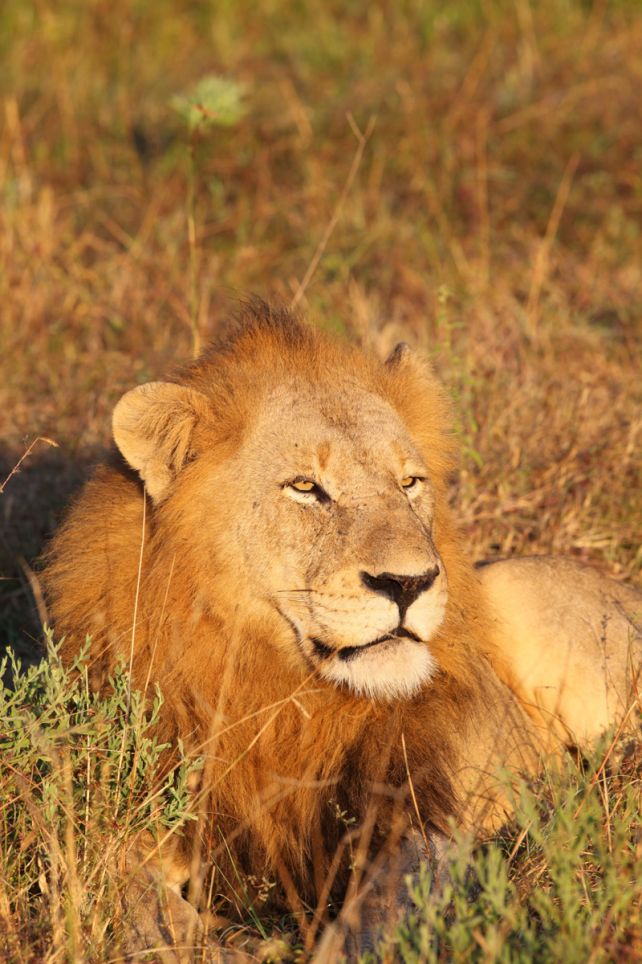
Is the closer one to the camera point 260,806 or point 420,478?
point 260,806

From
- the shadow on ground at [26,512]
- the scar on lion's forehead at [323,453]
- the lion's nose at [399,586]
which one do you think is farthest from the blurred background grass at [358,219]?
the lion's nose at [399,586]

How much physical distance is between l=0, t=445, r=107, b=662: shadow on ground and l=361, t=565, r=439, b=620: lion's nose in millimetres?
2130

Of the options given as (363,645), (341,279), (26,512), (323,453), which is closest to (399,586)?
(363,645)

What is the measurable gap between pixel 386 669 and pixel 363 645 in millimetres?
88

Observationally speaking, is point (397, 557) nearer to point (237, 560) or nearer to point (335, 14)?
point (237, 560)

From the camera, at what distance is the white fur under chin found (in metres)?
3.32

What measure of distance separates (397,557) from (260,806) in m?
0.79

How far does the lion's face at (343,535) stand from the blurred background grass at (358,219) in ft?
4.32

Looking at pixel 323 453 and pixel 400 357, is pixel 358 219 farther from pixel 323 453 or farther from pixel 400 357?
pixel 323 453

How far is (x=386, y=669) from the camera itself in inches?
131

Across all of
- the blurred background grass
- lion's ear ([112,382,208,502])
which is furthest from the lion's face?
the blurred background grass

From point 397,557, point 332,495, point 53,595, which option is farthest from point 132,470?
point 397,557

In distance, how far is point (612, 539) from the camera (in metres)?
5.24

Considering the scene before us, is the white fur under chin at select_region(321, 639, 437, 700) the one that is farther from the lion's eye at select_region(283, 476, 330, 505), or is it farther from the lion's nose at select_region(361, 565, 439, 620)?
the lion's eye at select_region(283, 476, 330, 505)
